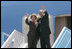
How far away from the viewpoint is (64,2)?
734cm

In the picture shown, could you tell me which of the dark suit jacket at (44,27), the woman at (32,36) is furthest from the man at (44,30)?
the woman at (32,36)

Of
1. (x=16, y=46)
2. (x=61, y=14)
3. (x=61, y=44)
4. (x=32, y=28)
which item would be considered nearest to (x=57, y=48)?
(x=61, y=44)

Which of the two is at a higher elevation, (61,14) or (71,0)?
(71,0)

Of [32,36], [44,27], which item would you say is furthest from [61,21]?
[32,36]

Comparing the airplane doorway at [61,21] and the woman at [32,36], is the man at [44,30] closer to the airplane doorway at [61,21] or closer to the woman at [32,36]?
the woman at [32,36]

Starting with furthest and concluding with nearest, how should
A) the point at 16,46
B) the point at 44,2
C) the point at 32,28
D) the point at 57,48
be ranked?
the point at 44,2 < the point at 16,46 < the point at 32,28 < the point at 57,48

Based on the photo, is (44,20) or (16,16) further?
(16,16)

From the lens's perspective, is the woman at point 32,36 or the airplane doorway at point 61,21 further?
the airplane doorway at point 61,21

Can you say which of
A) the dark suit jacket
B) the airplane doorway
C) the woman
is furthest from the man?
the airplane doorway

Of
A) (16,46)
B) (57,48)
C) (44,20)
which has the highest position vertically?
(44,20)

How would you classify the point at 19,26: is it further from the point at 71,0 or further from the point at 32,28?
the point at 71,0

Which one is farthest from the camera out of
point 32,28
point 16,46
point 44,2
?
point 44,2

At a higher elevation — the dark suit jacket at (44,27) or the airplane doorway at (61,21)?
the dark suit jacket at (44,27)

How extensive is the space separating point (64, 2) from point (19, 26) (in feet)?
5.99
